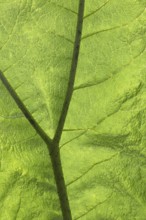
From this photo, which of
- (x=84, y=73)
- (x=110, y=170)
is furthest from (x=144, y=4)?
(x=110, y=170)

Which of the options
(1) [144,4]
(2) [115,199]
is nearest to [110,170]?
(2) [115,199]

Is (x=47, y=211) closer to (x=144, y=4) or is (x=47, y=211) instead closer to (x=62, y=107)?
(x=62, y=107)

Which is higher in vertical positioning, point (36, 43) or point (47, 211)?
point (36, 43)

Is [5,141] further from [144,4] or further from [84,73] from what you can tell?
[144,4]
